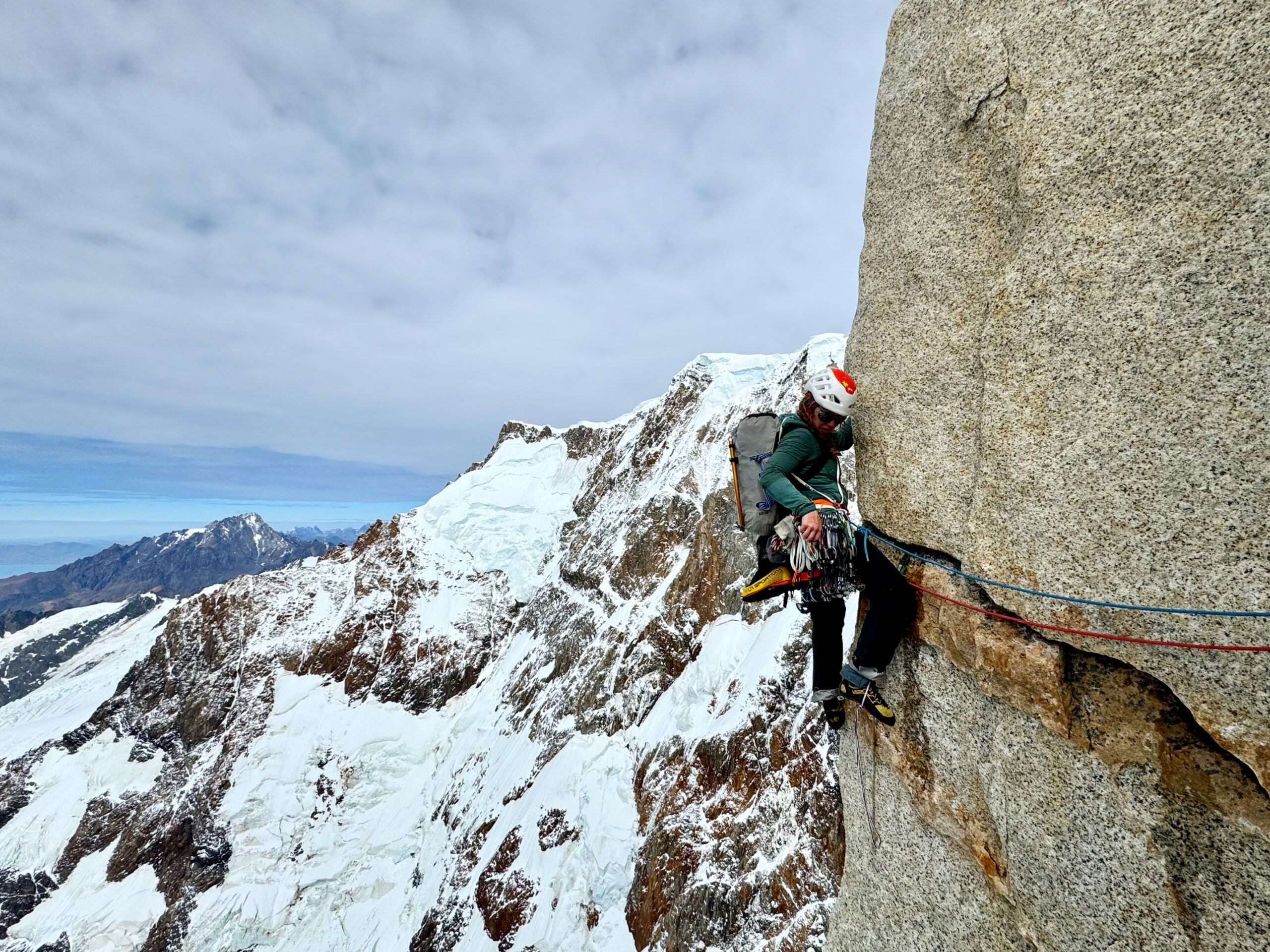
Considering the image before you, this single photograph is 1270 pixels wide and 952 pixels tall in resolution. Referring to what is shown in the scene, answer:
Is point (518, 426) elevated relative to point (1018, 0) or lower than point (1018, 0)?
elevated

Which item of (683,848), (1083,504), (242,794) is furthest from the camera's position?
(242,794)

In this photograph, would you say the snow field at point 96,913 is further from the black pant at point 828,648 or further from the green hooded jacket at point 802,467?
the green hooded jacket at point 802,467

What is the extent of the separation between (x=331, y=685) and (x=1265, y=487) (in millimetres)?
66222

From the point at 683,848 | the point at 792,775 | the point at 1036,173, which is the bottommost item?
the point at 683,848

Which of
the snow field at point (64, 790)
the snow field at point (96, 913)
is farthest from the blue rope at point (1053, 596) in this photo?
the snow field at point (64, 790)

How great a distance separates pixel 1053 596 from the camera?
3.55m

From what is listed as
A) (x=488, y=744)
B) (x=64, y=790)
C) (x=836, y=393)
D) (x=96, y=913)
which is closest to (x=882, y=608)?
(x=836, y=393)

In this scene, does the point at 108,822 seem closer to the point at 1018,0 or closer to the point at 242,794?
the point at 242,794

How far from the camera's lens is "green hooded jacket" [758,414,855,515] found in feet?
16.3

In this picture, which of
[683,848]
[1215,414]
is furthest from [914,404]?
[683,848]

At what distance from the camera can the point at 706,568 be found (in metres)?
31.2

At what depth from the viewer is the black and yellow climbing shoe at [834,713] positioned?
19.2 ft

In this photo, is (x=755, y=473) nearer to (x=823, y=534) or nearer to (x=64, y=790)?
(x=823, y=534)

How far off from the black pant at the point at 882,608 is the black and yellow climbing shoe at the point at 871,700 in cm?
34
